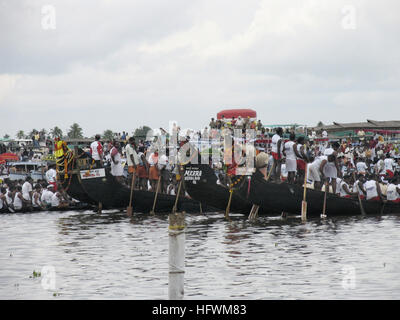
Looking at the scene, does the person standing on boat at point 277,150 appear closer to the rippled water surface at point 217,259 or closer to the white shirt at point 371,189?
the rippled water surface at point 217,259

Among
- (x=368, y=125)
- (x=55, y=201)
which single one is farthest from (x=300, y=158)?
(x=368, y=125)

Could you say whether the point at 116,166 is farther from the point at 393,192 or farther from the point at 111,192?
the point at 393,192

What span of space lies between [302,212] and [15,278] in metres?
10.7

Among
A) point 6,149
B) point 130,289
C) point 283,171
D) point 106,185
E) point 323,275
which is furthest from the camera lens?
point 6,149

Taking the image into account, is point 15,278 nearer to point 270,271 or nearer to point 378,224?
point 270,271

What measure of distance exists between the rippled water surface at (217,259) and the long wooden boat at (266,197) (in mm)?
539

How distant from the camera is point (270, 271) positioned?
12.9 meters

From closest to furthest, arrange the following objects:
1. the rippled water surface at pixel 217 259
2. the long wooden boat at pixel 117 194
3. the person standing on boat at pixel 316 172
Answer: the rippled water surface at pixel 217 259 → the person standing on boat at pixel 316 172 → the long wooden boat at pixel 117 194

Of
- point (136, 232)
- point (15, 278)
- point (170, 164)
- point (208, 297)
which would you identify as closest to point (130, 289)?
point (208, 297)

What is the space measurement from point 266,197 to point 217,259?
7.40 meters

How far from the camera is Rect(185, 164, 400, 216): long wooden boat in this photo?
70.4 ft

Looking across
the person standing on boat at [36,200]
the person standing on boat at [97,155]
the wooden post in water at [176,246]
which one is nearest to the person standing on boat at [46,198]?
the person standing on boat at [36,200]

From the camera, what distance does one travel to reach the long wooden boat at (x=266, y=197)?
70.4 ft

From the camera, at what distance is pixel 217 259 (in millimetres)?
14461
